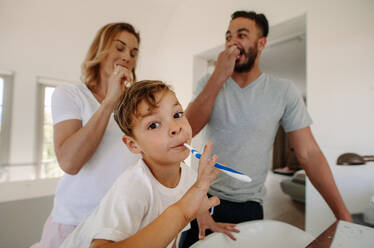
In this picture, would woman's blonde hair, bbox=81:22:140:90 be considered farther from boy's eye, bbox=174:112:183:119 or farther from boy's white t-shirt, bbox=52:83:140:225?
boy's eye, bbox=174:112:183:119

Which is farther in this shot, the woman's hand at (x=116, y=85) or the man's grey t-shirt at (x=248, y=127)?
the man's grey t-shirt at (x=248, y=127)

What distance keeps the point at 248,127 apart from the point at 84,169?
45cm

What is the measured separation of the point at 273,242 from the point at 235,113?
346mm

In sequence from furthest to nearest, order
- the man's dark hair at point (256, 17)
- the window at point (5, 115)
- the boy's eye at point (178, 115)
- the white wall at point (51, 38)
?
the window at point (5, 115) → the white wall at point (51, 38) → the man's dark hair at point (256, 17) → the boy's eye at point (178, 115)

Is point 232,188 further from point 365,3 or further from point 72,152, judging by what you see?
point 365,3

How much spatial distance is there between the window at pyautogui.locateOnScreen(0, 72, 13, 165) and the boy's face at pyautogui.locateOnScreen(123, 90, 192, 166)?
2263mm

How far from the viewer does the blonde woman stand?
40 cm

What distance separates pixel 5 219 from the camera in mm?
774

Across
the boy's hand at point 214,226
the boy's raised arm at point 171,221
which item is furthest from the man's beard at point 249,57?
the boy's hand at point 214,226

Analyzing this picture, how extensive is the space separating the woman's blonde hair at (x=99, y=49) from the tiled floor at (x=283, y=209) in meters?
2.02

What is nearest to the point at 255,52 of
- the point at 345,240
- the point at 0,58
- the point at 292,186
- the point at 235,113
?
the point at 235,113

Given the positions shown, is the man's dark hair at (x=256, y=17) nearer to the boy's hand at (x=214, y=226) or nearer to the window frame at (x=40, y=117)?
the boy's hand at (x=214, y=226)

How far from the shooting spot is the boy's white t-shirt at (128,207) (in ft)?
0.86

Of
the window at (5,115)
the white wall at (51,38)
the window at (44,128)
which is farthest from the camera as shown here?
the window at (44,128)
